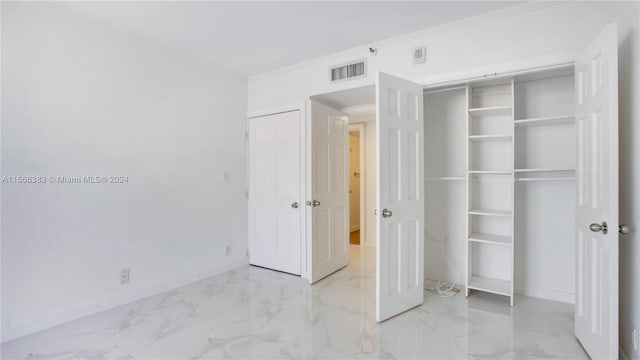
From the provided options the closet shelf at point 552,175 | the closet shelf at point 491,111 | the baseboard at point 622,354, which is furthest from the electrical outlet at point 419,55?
the baseboard at point 622,354

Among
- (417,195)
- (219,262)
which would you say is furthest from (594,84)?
(219,262)

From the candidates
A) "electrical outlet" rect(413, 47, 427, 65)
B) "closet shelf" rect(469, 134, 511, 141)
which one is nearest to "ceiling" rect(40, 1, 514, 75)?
"electrical outlet" rect(413, 47, 427, 65)

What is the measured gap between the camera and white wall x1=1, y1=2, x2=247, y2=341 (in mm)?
2354

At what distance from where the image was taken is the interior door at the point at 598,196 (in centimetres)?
171

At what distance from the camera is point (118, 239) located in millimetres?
2918

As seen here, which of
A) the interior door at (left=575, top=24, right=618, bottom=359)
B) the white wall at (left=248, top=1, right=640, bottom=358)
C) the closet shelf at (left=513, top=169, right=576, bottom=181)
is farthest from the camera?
the closet shelf at (left=513, top=169, right=576, bottom=181)

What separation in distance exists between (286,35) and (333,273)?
286 centimetres

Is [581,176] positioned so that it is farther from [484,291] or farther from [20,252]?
[20,252]

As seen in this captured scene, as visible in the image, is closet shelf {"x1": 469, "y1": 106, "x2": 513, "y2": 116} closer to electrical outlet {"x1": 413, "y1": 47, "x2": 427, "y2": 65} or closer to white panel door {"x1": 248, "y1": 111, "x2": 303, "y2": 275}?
electrical outlet {"x1": 413, "y1": 47, "x2": 427, "y2": 65}

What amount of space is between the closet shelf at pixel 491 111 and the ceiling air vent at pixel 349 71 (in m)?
1.19

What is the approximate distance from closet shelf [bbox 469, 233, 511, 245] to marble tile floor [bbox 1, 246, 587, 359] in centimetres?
59

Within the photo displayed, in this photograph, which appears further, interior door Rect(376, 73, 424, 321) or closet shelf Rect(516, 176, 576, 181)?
closet shelf Rect(516, 176, 576, 181)

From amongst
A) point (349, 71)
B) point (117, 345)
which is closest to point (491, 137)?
point (349, 71)

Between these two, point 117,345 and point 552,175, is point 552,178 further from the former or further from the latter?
point 117,345
